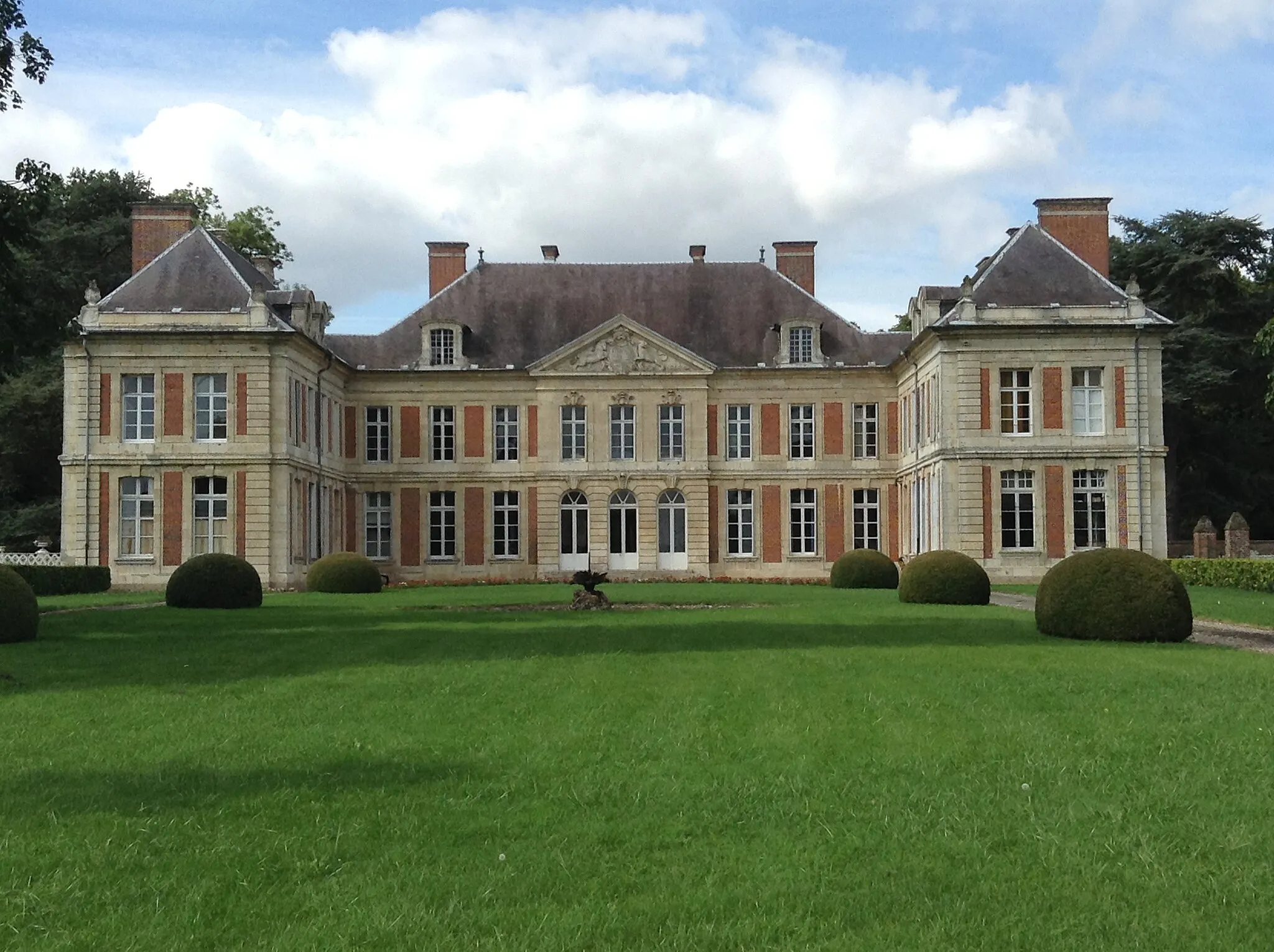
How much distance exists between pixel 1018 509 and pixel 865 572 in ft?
14.9

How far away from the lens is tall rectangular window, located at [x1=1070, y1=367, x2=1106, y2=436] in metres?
29.6

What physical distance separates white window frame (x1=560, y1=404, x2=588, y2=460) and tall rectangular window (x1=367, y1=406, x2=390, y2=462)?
4.53 m

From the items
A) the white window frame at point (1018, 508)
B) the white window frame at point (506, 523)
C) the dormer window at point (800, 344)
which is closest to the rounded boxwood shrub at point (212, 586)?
the white window frame at point (506, 523)

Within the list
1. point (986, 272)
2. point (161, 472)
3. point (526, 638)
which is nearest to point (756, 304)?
point (986, 272)

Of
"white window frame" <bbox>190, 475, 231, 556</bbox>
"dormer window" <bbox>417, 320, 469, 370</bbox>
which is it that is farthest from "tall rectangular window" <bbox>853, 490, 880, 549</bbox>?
"white window frame" <bbox>190, 475, 231, 556</bbox>

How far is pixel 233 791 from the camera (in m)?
6.28

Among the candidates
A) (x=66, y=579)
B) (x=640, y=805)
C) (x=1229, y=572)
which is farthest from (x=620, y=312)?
(x=640, y=805)

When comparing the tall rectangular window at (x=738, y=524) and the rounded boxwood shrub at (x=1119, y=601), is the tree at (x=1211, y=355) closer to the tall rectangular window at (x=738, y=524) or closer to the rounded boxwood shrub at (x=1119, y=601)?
the tall rectangular window at (x=738, y=524)

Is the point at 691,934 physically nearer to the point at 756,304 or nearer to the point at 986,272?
the point at 986,272

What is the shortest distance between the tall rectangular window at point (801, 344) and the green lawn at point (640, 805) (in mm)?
22852

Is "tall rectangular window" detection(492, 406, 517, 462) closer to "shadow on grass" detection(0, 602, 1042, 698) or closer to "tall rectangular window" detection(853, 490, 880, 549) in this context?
"tall rectangular window" detection(853, 490, 880, 549)

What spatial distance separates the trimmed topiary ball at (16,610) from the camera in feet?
46.0

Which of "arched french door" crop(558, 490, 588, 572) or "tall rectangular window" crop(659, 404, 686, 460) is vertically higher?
"tall rectangular window" crop(659, 404, 686, 460)

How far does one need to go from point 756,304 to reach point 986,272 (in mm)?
7027
